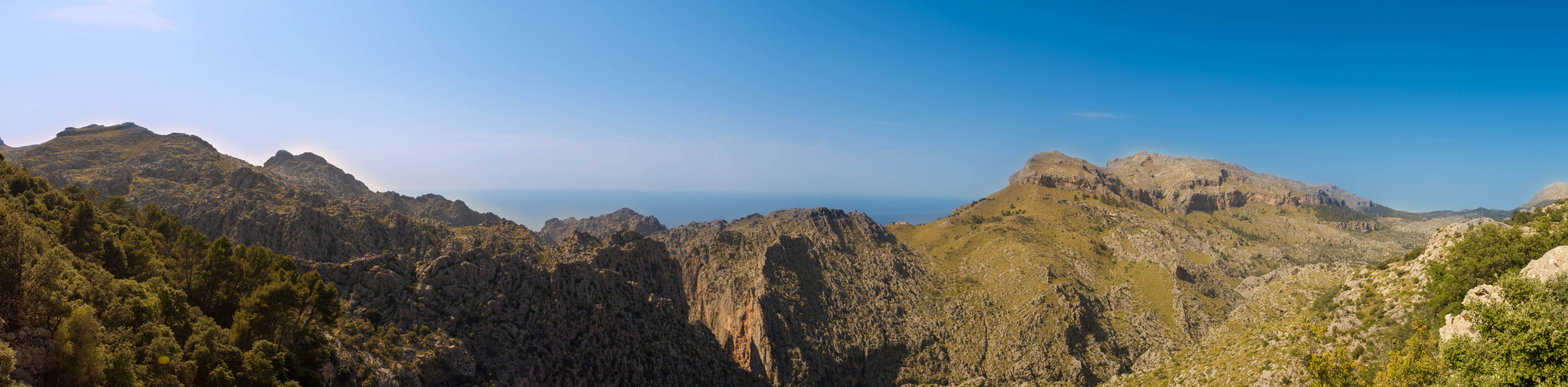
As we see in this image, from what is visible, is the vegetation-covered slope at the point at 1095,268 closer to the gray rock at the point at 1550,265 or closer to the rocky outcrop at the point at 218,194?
the gray rock at the point at 1550,265

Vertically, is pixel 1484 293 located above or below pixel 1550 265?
below

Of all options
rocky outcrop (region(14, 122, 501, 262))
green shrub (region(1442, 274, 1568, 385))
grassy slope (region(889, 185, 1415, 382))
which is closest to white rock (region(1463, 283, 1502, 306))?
green shrub (region(1442, 274, 1568, 385))

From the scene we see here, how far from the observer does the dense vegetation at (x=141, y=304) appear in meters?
25.7

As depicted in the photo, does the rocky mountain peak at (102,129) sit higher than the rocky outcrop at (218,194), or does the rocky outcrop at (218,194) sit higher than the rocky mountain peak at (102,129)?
the rocky mountain peak at (102,129)

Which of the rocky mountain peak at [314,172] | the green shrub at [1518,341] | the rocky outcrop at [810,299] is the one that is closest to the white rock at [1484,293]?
the green shrub at [1518,341]

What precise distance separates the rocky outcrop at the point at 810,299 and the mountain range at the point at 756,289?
0.51 metres

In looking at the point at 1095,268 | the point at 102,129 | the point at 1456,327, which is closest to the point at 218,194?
the point at 102,129

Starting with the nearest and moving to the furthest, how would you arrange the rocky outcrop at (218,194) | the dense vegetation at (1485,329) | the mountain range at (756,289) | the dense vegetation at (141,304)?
the dense vegetation at (1485,329) < the dense vegetation at (141,304) < the mountain range at (756,289) < the rocky outcrop at (218,194)

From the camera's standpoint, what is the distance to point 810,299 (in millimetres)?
103625

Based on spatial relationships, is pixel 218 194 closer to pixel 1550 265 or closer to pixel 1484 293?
pixel 1484 293

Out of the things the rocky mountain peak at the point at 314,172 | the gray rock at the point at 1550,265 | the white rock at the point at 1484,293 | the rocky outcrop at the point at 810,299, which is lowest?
the rocky outcrop at the point at 810,299

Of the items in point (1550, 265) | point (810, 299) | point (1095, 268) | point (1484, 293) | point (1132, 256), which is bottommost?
point (810, 299)

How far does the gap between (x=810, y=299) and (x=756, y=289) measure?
42.3ft

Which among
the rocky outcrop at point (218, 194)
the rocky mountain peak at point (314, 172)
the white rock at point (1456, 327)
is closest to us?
the white rock at point (1456, 327)
